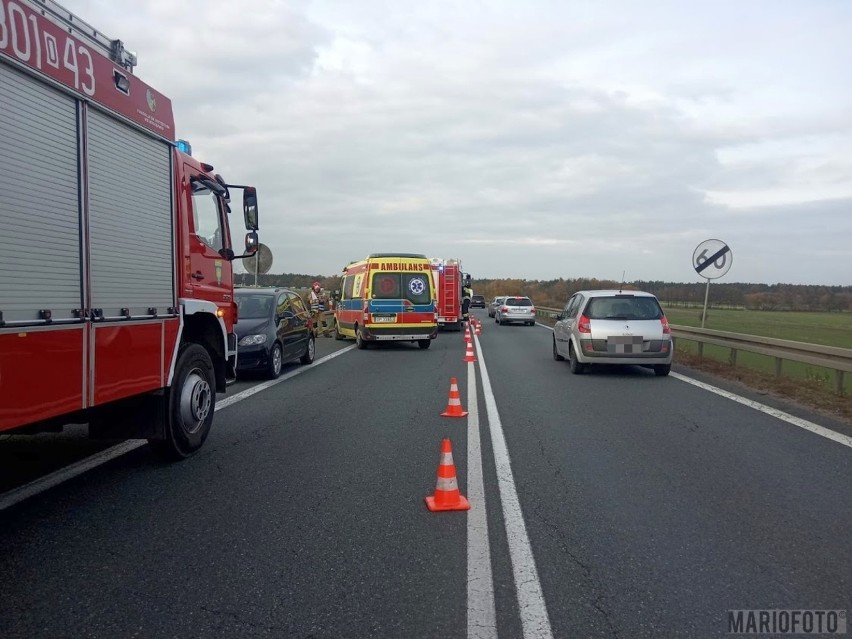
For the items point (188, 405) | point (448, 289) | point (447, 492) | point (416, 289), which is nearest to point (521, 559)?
point (447, 492)

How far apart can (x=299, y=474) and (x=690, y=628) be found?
362cm

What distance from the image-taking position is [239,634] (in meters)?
3.29

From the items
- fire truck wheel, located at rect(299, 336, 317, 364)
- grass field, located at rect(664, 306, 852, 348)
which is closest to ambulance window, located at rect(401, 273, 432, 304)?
fire truck wheel, located at rect(299, 336, 317, 364)

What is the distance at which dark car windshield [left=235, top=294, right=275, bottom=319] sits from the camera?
13203 millimetres

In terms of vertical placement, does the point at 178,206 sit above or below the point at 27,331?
above

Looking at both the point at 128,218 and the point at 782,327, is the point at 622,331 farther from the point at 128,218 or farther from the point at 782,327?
the point at 782,327

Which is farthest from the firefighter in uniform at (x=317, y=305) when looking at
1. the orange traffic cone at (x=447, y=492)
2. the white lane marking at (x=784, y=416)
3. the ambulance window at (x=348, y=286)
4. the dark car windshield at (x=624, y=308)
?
the orange traffic cone at (x=447, y=492)

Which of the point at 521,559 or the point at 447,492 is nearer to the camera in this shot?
the point at 521,559

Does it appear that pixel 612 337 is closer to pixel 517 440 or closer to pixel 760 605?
pixel 517 440

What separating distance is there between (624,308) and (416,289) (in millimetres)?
7541

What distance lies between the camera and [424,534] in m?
4.68

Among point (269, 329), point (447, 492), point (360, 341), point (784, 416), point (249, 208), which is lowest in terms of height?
point (360, 341)

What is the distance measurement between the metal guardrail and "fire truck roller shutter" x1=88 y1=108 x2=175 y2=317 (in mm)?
9509

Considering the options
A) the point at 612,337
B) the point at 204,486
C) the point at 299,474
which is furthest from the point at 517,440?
the point at 612,337
